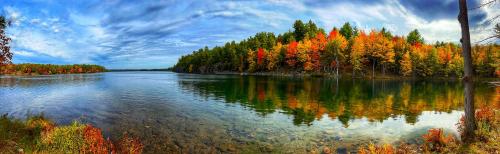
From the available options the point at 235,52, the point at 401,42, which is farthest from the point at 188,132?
the point at 235,52

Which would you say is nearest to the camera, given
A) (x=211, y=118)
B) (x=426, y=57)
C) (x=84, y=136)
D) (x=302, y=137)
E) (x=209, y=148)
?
(x=84, y=136)

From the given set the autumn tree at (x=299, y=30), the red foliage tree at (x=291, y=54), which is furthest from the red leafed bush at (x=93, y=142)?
→ the autumn tree at (x=299, y=30)

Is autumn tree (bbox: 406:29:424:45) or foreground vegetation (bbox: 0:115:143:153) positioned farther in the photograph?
autumn tree (bbox: 406:29:424:45)

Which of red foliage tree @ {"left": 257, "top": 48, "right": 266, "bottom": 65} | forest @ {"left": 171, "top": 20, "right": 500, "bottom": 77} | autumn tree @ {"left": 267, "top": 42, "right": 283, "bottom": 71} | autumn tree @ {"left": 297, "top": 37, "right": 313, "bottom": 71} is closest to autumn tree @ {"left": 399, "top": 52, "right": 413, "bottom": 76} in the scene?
forest @ {"left": 171, "top": 20, "right": 500, "bottom": 77}

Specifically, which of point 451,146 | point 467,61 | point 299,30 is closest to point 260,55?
point 299,30

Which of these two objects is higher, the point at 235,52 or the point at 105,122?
the point at 235,52

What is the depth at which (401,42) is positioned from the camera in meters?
128

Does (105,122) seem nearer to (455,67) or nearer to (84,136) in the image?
(84,136)

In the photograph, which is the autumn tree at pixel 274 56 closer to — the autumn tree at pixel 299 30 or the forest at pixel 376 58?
the forest at pixel 376 58

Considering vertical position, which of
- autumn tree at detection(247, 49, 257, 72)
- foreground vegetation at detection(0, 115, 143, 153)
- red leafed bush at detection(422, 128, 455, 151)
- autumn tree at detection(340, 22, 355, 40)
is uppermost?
autumn tree at detection(340, 22, 355, 40)

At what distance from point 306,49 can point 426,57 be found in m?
44.8

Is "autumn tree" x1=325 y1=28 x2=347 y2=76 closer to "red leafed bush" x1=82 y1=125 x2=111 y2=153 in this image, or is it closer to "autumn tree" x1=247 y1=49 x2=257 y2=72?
"autumn tree" x1=247 y1=49 x2=257 y2=72

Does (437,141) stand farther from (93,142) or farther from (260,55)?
(260,55)

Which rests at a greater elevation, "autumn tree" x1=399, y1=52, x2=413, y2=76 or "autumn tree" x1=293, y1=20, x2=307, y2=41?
"autumn tree" x1=293, y1=20, x2=307, y2=41
